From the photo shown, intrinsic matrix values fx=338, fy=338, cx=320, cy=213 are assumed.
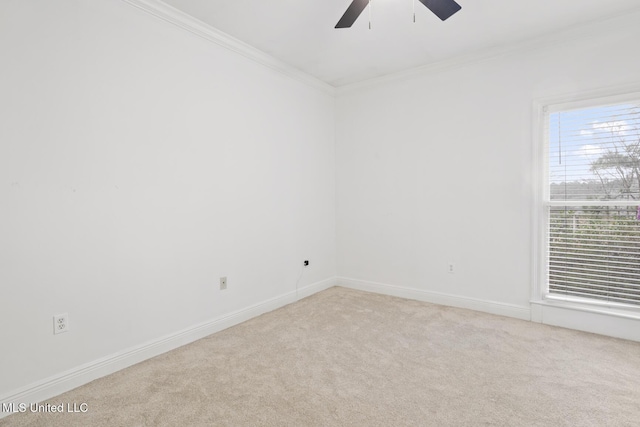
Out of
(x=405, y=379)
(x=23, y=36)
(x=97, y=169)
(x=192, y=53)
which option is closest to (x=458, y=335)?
(x=405, y=379)

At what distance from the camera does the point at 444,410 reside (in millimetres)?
1761

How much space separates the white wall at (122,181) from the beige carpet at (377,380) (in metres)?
0.37

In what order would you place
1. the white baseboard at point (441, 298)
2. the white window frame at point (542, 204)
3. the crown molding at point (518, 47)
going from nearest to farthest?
the crown molding at point (518, 47)
the white window frame at point (542, 204)
the white baseboard at point (441, 298)

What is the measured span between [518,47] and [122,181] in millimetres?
3390

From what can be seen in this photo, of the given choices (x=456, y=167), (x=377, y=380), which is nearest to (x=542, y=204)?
(x=456, y=167)

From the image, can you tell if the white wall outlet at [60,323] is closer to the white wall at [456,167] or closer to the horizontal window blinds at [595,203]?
the white wall at [456,167]

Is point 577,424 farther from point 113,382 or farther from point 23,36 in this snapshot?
point 23,36

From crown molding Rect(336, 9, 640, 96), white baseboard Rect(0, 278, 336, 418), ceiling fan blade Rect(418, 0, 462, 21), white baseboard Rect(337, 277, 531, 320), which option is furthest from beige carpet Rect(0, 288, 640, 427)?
crown molding Rect(336, 9, 640, 96)

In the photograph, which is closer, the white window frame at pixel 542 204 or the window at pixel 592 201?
the window at pixel 592 201

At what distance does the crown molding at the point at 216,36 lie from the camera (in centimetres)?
236

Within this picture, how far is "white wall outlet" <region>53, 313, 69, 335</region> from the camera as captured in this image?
1946 mm

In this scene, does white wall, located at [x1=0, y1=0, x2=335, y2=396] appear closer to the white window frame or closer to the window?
the white window frame

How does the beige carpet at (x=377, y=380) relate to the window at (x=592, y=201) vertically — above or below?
→ below

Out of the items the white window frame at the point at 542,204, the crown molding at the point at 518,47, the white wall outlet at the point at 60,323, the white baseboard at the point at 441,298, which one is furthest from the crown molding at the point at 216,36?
the white baseboard at the point at 441,298
